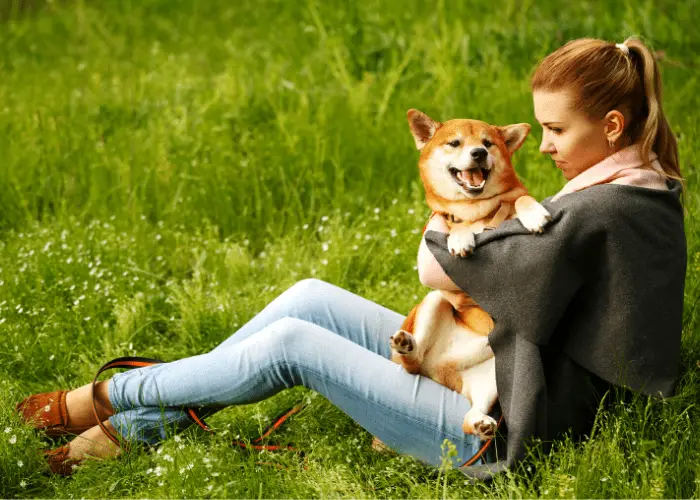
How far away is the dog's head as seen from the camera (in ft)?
8.60

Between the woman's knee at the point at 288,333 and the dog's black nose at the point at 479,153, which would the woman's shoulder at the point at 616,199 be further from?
the woman's knee at the point at 288,333

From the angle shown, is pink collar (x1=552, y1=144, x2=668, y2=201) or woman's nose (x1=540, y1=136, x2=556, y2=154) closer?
pink collar (x1=552, y1=144, x2=668, y2=201)

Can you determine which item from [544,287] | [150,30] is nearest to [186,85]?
[150,30]

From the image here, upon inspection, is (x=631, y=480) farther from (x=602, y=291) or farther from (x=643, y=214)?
(x=643, y=214)

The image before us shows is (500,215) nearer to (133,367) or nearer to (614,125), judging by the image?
(614,125)

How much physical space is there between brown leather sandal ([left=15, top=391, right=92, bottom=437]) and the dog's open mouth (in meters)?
1.58

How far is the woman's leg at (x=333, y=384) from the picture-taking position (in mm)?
2650

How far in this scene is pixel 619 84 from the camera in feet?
8.05

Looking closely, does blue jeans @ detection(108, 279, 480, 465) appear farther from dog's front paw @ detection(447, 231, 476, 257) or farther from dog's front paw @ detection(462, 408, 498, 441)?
dog's front paw @ detection(447, 231, 476, 257)

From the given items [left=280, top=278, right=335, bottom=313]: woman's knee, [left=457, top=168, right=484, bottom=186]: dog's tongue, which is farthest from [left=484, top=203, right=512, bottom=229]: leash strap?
[left=280, top=278, right=335, bottom=313]: woman's knee

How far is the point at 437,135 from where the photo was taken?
2748mm

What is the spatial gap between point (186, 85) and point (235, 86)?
19.5 inches

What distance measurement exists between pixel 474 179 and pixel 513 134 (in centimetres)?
21

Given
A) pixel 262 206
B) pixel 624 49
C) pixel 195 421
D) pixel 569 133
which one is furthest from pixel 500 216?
pixel 262 206
